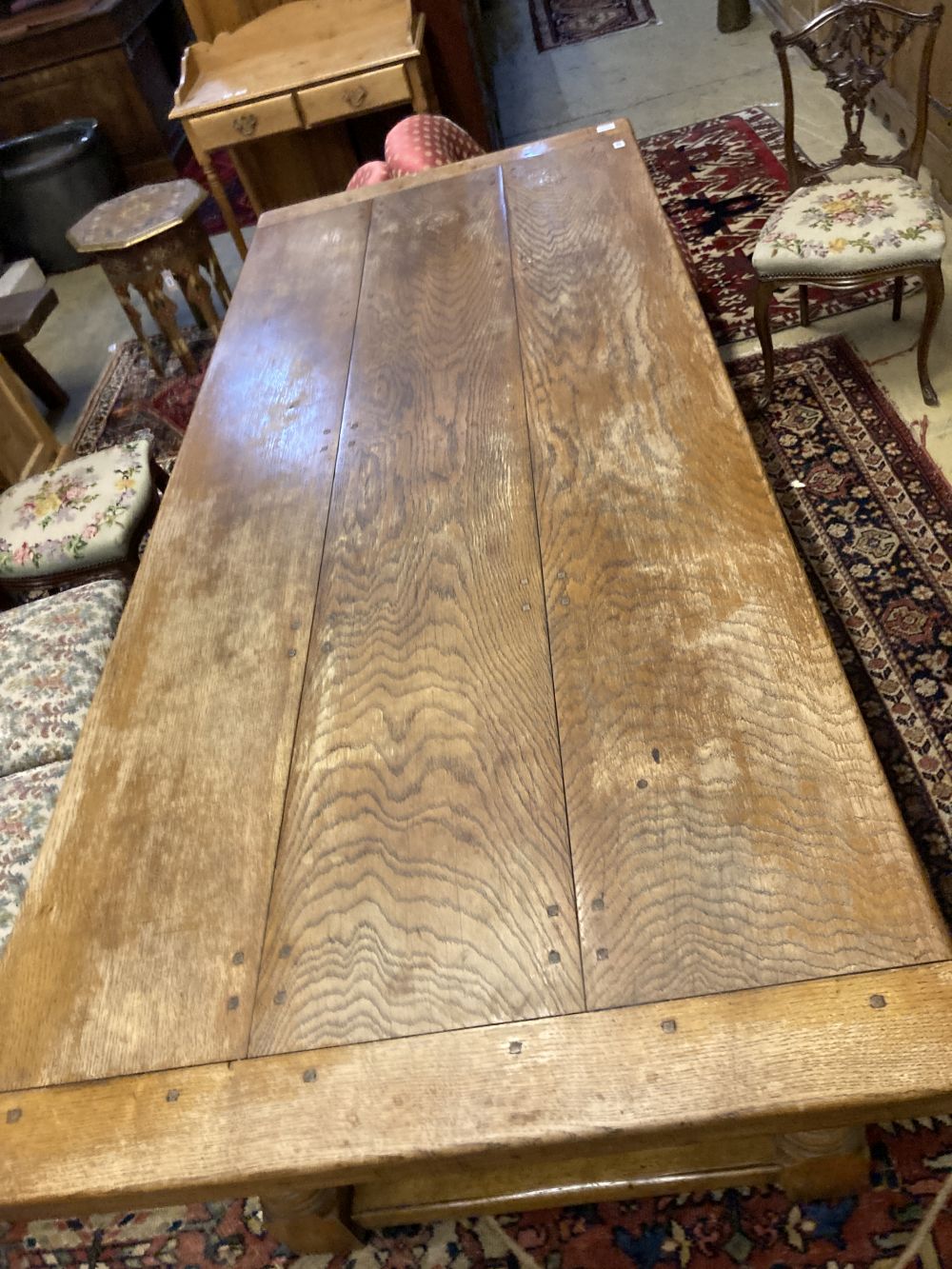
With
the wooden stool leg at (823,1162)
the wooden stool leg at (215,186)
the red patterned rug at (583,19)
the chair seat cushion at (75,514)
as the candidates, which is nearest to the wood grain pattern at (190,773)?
the chair seat cushion at (75,514)

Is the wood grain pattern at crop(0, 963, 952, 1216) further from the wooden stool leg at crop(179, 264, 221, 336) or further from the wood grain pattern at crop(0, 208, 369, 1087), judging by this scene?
the wooden stool leg at crop(179, 264, 221, 336)

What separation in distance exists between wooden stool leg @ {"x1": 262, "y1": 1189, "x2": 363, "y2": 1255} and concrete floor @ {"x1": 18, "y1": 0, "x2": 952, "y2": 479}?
2997mm

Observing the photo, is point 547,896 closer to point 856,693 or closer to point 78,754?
point 78,754

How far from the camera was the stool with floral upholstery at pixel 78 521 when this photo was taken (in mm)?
2180

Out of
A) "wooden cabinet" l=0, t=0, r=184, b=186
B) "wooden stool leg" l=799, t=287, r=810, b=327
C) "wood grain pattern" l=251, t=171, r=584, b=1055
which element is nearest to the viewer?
"wood grain pattern" l=251, t=171, r=584, b=1055

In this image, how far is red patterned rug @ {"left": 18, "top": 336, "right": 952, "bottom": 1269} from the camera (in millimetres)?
1298

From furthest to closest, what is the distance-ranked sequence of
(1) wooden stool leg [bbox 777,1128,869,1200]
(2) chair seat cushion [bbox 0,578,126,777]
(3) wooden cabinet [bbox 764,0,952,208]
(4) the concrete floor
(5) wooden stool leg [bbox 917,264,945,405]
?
(4) the concrete floor < (3) wooden cabinet [bbox 764,0,952,208] < (5) wooden stool leg [bbox 917,264,945,405] < (2) chair seat cushion [bbox 0,578,126,777] < (1) wooden stool leg [bbox 777,1128,869,1200]

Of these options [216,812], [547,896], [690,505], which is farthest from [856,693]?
[216,812]

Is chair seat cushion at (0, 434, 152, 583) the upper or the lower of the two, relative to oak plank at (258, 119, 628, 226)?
lower

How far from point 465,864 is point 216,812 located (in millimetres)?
322

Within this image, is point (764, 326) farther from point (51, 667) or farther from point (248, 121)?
point (248, 121)

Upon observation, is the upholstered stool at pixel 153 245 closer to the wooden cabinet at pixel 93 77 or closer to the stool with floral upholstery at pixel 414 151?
the stool with floral upholstery at pixel 414 151

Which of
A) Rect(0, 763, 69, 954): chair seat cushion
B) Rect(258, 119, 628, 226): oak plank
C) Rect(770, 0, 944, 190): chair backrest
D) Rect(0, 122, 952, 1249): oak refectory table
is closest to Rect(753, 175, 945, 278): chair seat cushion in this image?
Rect(770, 0, 944, 190): chair backrest

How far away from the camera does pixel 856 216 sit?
7.36 feet
